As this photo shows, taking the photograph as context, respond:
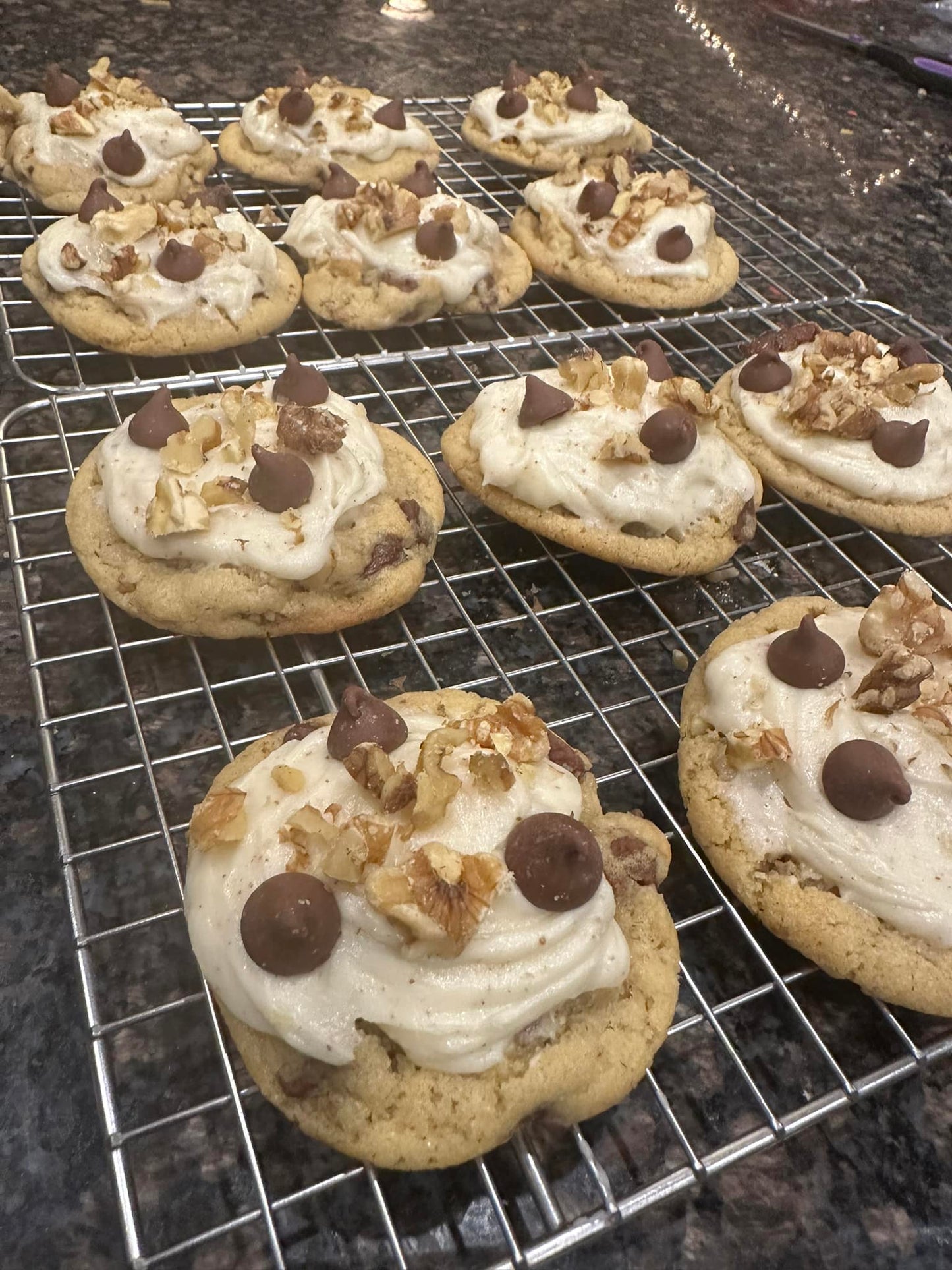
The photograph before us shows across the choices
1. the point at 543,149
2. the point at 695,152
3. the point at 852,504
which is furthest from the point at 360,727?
the point at 695,152

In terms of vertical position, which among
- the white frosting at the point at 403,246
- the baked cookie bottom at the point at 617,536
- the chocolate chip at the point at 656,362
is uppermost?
the chocolate chip at the point at 656,362

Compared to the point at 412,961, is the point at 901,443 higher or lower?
higher

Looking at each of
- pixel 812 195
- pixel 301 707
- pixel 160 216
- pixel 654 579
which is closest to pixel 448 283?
pixel 160 216

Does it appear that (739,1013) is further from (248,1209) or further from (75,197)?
(75,197)

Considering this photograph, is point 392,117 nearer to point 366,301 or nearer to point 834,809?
point 366,301

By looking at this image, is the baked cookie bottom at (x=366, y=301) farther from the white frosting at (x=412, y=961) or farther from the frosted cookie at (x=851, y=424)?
the white frosting at (x=412, y=961)

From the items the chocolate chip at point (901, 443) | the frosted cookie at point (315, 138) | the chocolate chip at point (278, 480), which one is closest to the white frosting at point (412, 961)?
the chocolate chip at point (278, 480)
